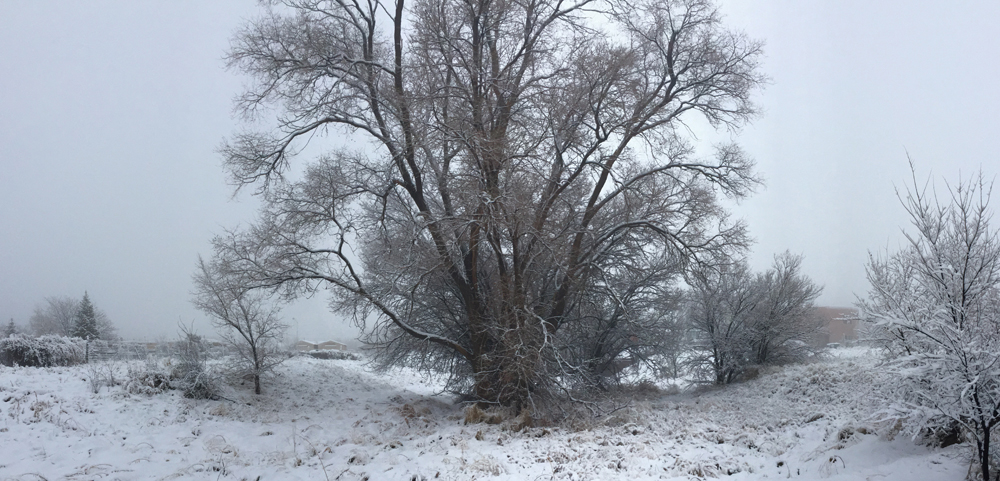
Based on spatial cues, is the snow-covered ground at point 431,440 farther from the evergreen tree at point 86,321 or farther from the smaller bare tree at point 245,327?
the evergreen tree at point 86,321

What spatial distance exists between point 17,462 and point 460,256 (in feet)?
25.4

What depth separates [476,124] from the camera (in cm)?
1023

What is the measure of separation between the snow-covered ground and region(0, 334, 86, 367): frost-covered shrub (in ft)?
7.64

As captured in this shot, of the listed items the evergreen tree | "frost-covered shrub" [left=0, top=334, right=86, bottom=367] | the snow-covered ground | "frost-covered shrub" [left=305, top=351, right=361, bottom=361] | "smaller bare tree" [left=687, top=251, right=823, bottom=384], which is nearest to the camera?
the snow-covered ground

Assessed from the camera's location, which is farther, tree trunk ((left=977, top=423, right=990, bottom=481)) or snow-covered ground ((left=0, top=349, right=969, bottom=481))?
snow-covered ground ((left=0, top=349, right=969, bottom=481))

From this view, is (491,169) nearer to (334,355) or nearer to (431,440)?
(431,440)

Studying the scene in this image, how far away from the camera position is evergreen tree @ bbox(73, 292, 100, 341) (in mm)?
25656

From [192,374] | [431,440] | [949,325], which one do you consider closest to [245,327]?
[192,374]

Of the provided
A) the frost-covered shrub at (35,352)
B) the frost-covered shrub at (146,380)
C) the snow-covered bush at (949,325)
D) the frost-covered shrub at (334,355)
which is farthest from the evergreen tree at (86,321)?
the snow-covered bush at (949,325)

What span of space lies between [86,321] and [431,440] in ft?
87.7

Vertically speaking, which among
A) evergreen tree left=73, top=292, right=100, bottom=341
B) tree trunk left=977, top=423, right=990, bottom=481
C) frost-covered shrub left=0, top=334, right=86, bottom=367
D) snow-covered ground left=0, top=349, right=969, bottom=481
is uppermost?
evergreen tree left=73, top=292, right=100, bottom=341

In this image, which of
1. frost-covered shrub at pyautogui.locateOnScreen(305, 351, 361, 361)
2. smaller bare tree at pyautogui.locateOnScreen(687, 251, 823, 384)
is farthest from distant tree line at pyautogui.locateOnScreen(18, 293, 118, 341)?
smaller bare tree at pyautogui.locateOnScreen(687, 251, 823, 384)

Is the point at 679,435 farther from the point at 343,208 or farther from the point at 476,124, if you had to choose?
the point at 343,208

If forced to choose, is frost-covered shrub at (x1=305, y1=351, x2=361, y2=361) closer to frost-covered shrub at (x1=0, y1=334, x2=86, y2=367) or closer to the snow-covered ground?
frost-covered shrub at (x1=0, y1=334, x2=86, y2=367)
